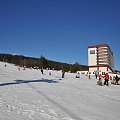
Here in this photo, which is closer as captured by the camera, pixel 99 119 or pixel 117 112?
pixel 99 119

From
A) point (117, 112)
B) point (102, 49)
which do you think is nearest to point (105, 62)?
point (102, 49)

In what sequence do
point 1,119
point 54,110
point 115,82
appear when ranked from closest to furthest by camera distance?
point 1,119 → point 54,110 → point 115,82

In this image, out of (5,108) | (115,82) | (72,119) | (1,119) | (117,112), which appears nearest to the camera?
(1,119)

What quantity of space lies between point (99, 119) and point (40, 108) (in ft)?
8.53

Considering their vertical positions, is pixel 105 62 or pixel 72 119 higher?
pixel 105 62

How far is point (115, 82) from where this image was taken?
3741 centimetres

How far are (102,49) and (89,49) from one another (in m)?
6.31

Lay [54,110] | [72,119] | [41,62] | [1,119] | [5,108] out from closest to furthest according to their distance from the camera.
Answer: [1,119] → [72,119] → [5,108] → [54,110] → [41,62]

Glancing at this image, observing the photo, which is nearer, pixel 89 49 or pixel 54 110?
pixel 54 110

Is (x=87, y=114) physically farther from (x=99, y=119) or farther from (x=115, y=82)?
(x=115, y=82)

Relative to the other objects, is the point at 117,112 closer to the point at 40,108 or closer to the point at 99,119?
the point at 99,119

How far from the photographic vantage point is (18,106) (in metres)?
11.4

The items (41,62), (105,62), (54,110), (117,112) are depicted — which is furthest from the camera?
(41,62)

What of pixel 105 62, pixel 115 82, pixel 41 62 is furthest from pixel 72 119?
pixel 41 62
